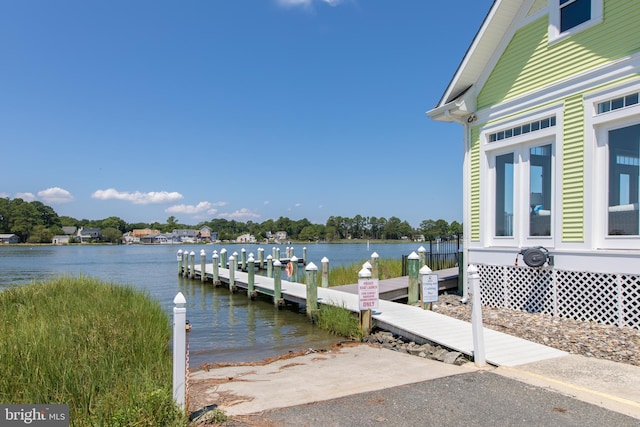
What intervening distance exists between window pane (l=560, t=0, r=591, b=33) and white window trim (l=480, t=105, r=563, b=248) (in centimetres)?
172

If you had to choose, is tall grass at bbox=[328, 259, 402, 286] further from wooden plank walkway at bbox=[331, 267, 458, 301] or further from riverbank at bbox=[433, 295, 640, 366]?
riverbank at bbox=[433, 295, 640, 366]

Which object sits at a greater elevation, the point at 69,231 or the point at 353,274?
the point at 69,231

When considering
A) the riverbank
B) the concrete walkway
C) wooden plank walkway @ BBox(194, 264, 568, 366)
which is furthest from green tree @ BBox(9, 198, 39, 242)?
the riverbank

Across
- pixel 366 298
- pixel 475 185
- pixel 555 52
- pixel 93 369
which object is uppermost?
pixel 555 52

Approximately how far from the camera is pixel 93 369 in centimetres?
515

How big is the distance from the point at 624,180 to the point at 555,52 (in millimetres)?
3173

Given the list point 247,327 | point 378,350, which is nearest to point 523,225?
point 378,350

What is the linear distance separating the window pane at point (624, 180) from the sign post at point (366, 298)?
4807 millimetres

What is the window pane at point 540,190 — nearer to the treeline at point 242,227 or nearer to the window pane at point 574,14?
the window pane at point 574,14

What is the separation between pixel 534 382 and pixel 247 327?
916 cm

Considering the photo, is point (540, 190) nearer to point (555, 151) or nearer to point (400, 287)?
point (555, 151)

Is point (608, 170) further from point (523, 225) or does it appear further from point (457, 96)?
point (457, 96)

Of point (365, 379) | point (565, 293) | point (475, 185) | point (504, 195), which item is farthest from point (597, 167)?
point (365, 379)

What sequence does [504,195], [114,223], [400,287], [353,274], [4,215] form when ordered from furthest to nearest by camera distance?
[114,223]
[4,215]
[353,274]
[400,287]
[504,195]
